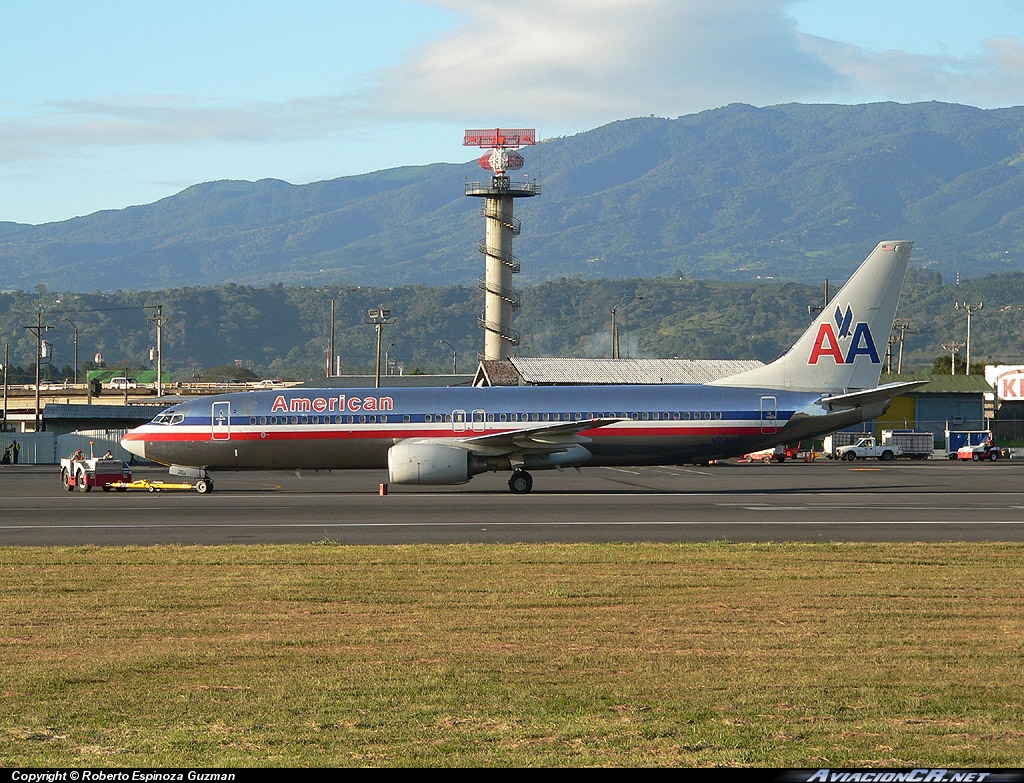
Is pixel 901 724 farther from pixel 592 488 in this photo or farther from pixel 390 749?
pixel 592 488

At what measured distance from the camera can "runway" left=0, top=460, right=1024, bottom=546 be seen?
26109mm

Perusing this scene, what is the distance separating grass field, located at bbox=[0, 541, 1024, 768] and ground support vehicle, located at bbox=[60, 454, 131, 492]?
22328 millimetres

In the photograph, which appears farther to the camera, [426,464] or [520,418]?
[520,418]

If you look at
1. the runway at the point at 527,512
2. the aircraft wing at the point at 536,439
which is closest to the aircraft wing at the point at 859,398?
the runway at the point at 527,512

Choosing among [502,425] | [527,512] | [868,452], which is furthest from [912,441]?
[527,512]

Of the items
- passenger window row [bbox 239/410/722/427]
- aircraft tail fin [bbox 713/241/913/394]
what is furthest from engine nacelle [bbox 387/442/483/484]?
aircraft tail fin [bbox 713/241/913/394]

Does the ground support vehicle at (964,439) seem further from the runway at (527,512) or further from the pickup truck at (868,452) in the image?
the runway at (527,512)

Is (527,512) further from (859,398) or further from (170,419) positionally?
(170,419)

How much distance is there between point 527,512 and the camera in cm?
3244

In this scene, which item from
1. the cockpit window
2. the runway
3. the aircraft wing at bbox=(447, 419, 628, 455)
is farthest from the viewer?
the cockpit window

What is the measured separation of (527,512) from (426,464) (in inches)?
293

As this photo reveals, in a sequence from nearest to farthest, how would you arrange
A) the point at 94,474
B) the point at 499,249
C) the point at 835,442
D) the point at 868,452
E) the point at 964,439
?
the point at 94,474
the point at 868,452
the point at 964,439
the point at 835,442
the point at 499,249

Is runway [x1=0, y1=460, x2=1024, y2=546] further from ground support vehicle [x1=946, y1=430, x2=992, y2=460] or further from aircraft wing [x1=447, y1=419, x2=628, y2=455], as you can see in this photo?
ground support vehicle [x1=946, y1=430, x2=992, y2=460]

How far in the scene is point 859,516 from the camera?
31.0m
